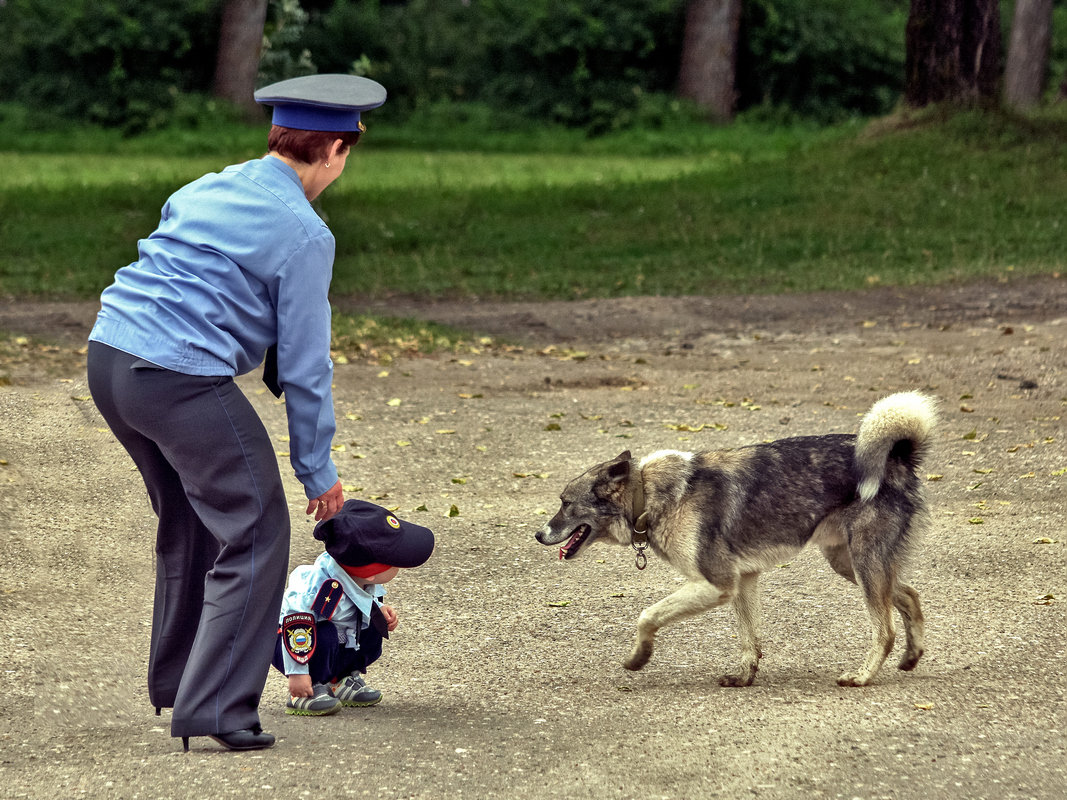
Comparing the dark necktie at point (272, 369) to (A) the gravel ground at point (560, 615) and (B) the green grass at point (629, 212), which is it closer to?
(A) the gravel ground at point (560, 615)

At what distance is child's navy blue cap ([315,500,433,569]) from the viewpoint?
4.87 metres

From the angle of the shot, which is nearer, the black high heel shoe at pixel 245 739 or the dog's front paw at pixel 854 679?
the black high heel shoe at pixel 245 739

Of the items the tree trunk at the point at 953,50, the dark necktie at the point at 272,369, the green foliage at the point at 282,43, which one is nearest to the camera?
the dark necktie at the point at 272,369

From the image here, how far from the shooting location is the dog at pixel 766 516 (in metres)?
5.47

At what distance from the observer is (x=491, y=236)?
2152cm

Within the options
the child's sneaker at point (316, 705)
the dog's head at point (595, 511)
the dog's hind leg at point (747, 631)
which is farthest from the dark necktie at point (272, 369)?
the dog's hind leg at point (747, 631)

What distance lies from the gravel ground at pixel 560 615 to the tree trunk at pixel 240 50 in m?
16.3

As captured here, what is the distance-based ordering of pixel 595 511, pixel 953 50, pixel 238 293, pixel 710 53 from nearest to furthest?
1. pixel 238 293
2. pixel 595 511
3. pixel 953 50
4. pixel 710 53

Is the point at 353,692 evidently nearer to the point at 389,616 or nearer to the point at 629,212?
the point at 389,616

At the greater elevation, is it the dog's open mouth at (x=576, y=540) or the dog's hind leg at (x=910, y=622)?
the dog's open mouth at (x=576, y=540)

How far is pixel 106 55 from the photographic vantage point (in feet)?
92.8

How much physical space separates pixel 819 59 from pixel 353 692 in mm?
28773

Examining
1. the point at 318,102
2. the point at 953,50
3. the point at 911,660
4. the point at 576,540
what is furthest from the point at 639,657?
the point at 953,50

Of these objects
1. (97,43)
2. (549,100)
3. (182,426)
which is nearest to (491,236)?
(549,100)
